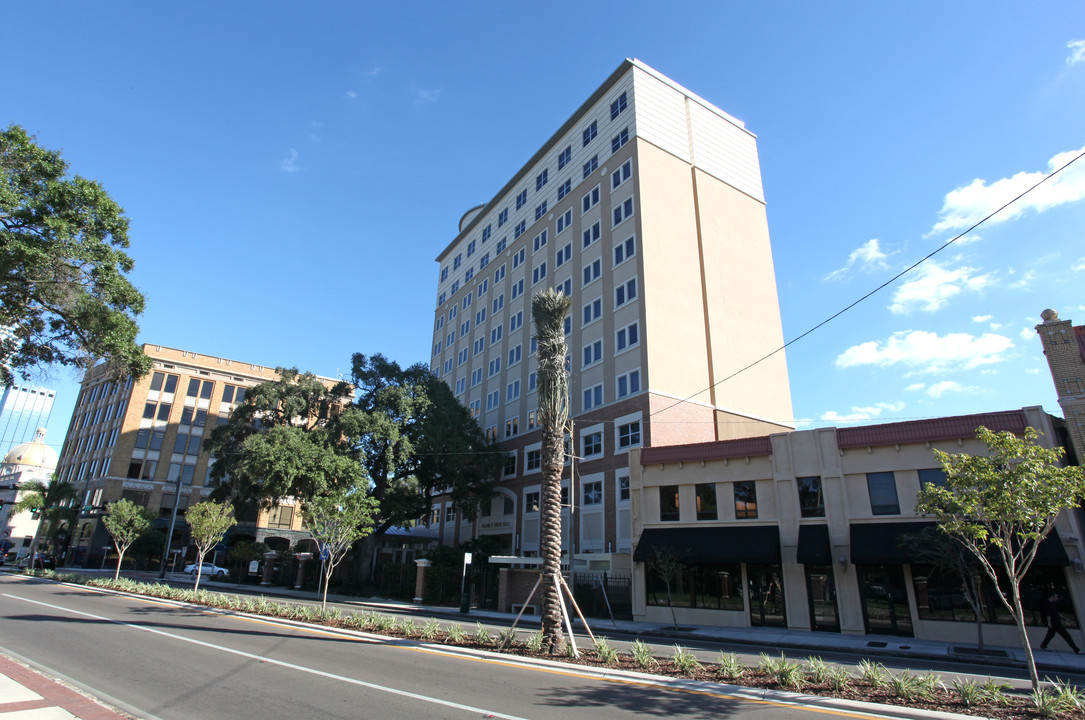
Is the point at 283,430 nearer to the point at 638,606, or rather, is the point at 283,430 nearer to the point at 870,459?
the point at 638,606

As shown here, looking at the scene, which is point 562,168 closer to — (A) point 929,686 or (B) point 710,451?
(B) point 710,451

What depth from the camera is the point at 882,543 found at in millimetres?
22719

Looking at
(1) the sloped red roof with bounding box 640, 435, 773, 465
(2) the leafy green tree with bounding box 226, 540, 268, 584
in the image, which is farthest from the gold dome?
(1) the sloped red roof with bounding box 640, 435, 773, 465

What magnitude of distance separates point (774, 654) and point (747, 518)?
10.1 m

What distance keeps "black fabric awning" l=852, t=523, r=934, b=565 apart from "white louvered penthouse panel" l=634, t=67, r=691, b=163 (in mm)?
30478

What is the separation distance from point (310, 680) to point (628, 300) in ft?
105

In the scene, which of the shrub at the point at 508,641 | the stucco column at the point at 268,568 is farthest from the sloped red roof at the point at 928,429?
the stucco column at the point at 268,568

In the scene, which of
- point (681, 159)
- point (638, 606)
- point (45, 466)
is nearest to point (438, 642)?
point (638, 606)

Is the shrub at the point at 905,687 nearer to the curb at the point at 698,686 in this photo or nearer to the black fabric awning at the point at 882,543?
the curb at the point at 698,686

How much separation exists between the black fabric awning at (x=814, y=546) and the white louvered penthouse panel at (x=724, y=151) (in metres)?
30.8

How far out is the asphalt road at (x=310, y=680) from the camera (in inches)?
335

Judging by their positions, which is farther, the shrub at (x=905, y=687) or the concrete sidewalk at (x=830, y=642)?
the concrete sidewalk at (x=830, y=642)

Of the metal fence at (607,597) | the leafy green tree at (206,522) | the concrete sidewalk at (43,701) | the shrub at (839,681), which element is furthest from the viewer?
the metal fence at (607,597)

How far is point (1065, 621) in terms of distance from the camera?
19859 mm
